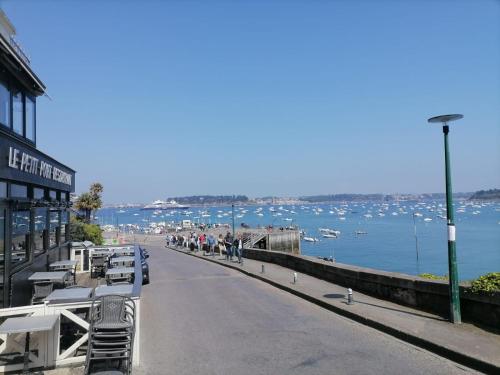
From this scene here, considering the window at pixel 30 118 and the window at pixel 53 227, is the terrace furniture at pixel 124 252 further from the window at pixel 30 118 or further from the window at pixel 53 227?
the window at pixel 30 118

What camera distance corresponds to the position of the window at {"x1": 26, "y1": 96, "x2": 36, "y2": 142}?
13414 millimetres

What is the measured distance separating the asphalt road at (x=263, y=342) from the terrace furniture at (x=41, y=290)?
7.50 ft

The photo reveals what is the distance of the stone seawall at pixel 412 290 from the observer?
9.20 m

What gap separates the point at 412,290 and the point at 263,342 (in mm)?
4386

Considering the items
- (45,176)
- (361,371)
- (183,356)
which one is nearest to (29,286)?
(45,176)

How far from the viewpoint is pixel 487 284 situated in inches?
360

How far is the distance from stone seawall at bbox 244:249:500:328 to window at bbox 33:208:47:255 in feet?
30.8

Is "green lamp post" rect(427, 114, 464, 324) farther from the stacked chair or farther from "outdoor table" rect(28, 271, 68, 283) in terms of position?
"outdoor table" rect(28, 271, 68, 283)

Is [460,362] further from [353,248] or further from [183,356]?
[353,248]

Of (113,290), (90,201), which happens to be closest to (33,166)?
(113,290)

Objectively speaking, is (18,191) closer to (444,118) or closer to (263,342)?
(263,342)

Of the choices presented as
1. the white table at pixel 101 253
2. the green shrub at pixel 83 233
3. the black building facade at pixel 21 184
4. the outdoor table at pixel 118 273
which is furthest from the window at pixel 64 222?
the green shrub at pixel 83 233

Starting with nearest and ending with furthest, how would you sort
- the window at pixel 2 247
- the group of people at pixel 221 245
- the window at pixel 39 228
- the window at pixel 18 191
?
the window at pixel 2 247 → the window at pixel 18 191 → the window at pixel 39 228 → the group of people at pixel 221 245

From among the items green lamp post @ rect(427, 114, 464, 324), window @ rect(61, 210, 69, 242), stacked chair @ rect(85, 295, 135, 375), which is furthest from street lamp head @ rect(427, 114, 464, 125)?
window @ rect(61, 210, 69, 242)
